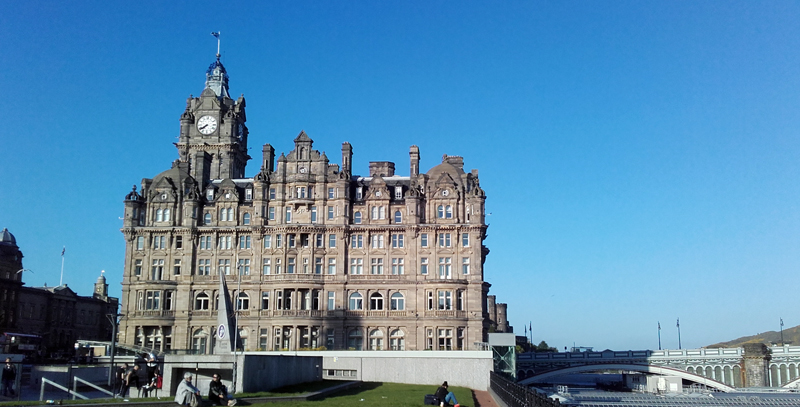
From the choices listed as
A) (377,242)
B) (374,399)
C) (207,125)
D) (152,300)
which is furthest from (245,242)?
(374,399)

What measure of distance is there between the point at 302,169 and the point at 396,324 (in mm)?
20797

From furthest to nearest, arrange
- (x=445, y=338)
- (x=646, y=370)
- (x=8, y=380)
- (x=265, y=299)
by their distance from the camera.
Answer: (x=646, y=370), (x=265, y=299), (x=445, y=338), (x=8, y=380)

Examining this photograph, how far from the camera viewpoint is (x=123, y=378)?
43.2 m

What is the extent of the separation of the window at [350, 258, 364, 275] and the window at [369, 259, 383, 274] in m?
1.14

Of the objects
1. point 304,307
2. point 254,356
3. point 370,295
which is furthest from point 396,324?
point 254,356

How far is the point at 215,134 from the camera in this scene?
334ft

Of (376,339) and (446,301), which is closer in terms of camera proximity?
(446,301)

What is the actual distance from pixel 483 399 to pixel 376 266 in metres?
34.6

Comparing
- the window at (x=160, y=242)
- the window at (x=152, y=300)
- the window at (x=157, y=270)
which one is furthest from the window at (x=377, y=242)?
the window at (x=152, y=300)

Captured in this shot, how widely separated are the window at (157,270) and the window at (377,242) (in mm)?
25255

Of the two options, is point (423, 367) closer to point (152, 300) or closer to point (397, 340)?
point (397, 340)

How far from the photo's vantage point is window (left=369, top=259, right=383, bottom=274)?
8688 centimetres

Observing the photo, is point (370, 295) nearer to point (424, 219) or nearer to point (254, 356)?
point (424, 219)

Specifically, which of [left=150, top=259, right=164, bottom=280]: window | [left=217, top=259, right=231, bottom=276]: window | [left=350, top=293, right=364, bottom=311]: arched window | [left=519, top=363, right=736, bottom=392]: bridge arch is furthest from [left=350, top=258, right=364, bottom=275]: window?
[left=519, top=363, right=736, bottom=392]: bridge arch
